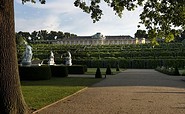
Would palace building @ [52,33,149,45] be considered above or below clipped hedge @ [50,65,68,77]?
above

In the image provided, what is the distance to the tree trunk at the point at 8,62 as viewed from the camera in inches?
237

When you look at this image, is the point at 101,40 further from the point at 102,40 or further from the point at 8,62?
the point at 8,62

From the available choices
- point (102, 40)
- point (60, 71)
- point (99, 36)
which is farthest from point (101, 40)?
point (60, 71)

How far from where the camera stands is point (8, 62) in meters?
6.11

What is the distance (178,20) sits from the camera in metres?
7.89

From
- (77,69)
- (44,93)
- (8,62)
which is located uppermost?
(8,62)

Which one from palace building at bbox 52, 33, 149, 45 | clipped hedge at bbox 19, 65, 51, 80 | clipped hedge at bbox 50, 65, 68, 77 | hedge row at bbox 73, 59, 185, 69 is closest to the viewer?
clipped hedge at bbox 19, 65, 51, 80

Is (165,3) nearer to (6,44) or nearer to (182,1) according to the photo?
(182,1)

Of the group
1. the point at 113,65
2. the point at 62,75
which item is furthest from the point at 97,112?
the point at 113,65

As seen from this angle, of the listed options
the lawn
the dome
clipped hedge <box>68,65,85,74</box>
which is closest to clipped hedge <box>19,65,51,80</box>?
the lawn

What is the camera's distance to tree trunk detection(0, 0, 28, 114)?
6.01 meters

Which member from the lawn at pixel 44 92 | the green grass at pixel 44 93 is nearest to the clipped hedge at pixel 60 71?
the lawn at pixel 44 92

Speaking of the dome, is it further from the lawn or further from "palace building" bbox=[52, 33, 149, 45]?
the lawn

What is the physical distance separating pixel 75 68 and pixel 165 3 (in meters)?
23.6
